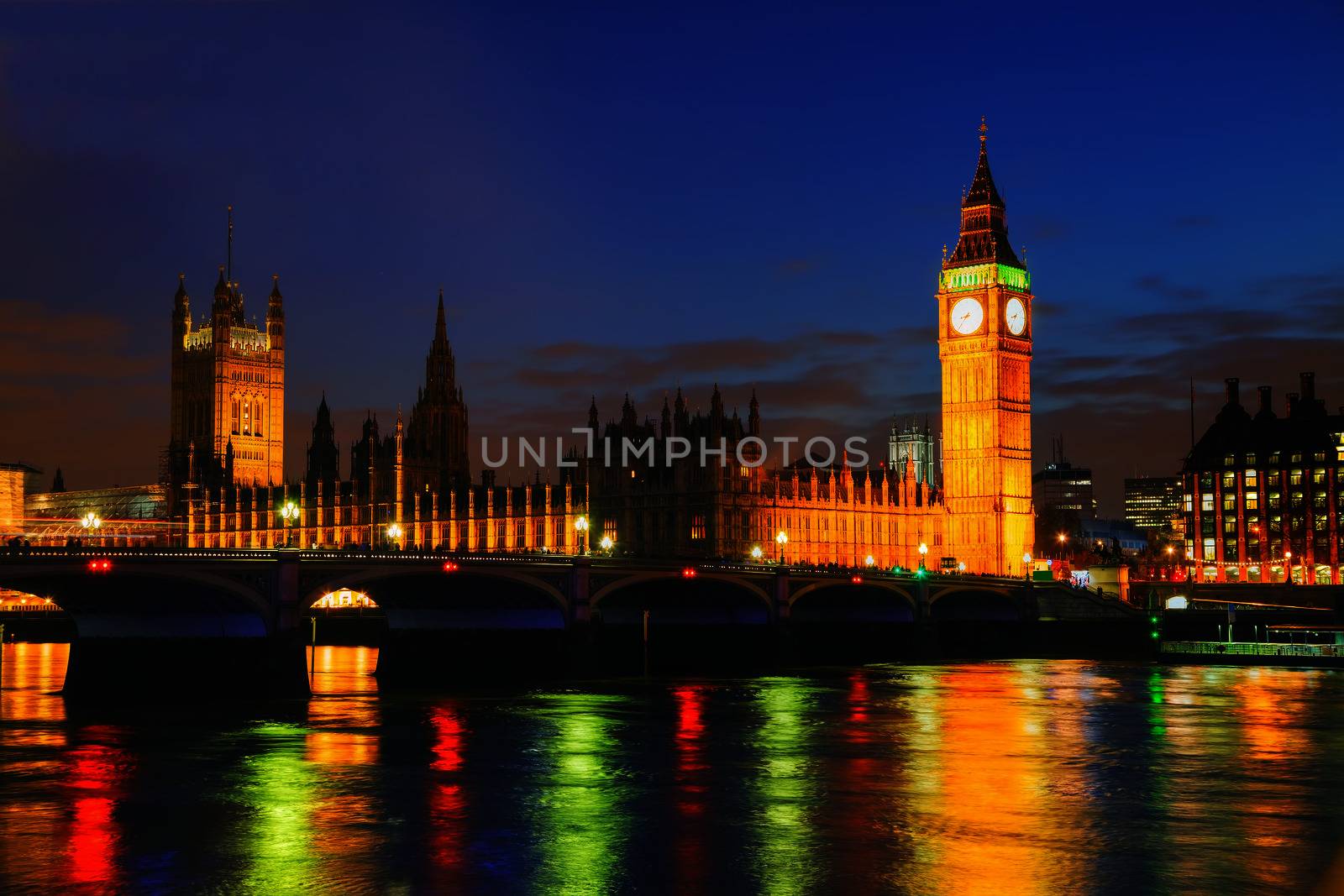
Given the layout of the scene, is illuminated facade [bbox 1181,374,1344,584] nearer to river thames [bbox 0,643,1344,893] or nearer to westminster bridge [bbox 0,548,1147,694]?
westminster bridge [bbox 0,548,1147,694]

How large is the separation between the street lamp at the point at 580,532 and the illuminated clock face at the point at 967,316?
129 ft

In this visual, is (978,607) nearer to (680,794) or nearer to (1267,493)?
(1267,493)

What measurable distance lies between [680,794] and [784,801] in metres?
2.57

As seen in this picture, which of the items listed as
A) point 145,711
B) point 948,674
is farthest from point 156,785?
point 948,674

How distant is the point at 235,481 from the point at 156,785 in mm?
157542

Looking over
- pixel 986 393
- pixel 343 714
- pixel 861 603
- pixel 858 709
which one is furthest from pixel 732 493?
pixel 343 714

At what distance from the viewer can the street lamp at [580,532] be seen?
3819 inches

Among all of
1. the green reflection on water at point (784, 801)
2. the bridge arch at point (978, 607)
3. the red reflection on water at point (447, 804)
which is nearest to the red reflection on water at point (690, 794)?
the green reflection on water at point (784, 801)

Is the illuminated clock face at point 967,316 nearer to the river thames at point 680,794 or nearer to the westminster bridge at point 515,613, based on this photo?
the westminster bridge at point 515,613

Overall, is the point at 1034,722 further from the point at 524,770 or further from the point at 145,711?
the point at 145,711

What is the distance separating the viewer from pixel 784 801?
37.9m

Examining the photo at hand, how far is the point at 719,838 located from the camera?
108 ft

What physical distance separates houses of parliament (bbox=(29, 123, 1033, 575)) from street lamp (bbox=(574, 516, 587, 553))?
29.1 inches

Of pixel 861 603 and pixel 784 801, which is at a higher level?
pixel 861 603
